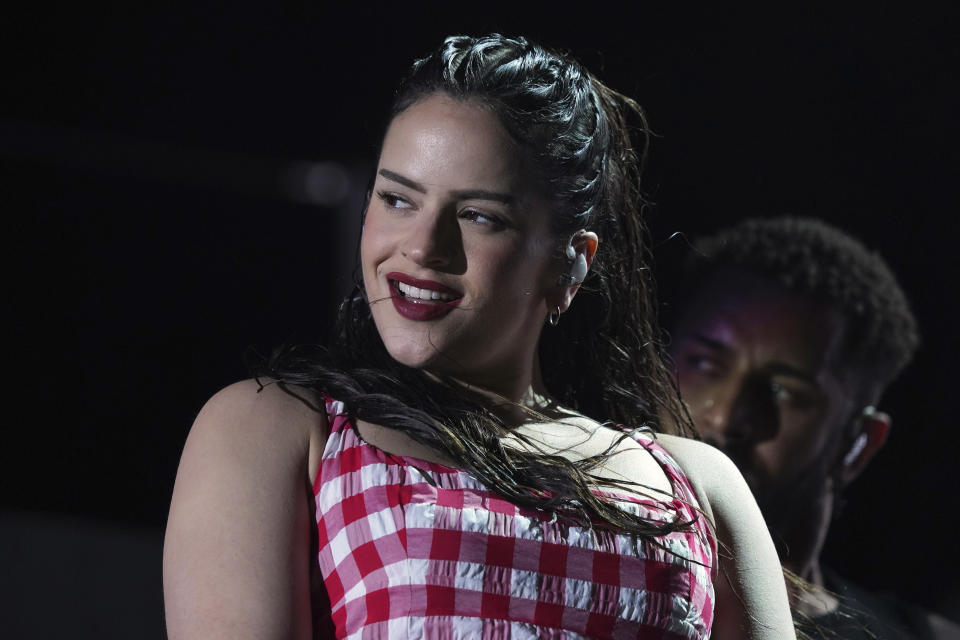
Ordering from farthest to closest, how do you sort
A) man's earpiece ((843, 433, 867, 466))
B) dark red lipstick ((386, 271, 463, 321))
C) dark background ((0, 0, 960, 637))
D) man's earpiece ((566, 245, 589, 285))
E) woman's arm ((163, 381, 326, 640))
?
1. dark background ((0, 0, 960, 637))
2. man's earpiece ((843, 433, 867, 466))
3. man's earpiece ((566, 245, 589, 285))
4. dark red lipstick ((386, 271, 463, 321))
5. woman's arm ((163, 381, 326, 640))

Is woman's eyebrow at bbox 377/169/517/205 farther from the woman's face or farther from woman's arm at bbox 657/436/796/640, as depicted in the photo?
woman's arm at bbox 657/436/796/640

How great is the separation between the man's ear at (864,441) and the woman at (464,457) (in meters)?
0.75

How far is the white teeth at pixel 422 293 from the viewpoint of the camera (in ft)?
4.63

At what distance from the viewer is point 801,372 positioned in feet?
7.32

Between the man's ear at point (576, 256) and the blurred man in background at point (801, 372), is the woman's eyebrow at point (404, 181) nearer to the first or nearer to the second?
the man's ear at point (576, 256)

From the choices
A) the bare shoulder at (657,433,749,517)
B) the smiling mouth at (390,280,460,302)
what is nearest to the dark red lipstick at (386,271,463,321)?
the smiling mouth at (390,280,460,302)

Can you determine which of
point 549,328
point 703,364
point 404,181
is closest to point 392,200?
point 404,181

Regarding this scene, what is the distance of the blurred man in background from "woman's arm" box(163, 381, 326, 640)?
1.03m

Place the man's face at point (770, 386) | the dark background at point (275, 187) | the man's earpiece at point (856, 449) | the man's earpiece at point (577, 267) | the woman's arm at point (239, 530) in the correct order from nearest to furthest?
1. the woman's arm at point (239, 530)
2. the man's earpiece at point (577, 267)
3. the man's face at point (770, 386)
4. the man's earpiece at point (856, 449)
5. the dark background at point (275, 187)

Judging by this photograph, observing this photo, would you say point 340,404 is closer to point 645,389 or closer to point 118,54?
point 645,389

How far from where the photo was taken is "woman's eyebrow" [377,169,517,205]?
1413mm

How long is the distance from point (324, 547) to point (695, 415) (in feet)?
3.31

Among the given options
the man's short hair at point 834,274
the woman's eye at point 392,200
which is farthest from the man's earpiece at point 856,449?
the woman's eye at point 392,200

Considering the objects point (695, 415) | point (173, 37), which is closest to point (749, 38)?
point (695, 415)
